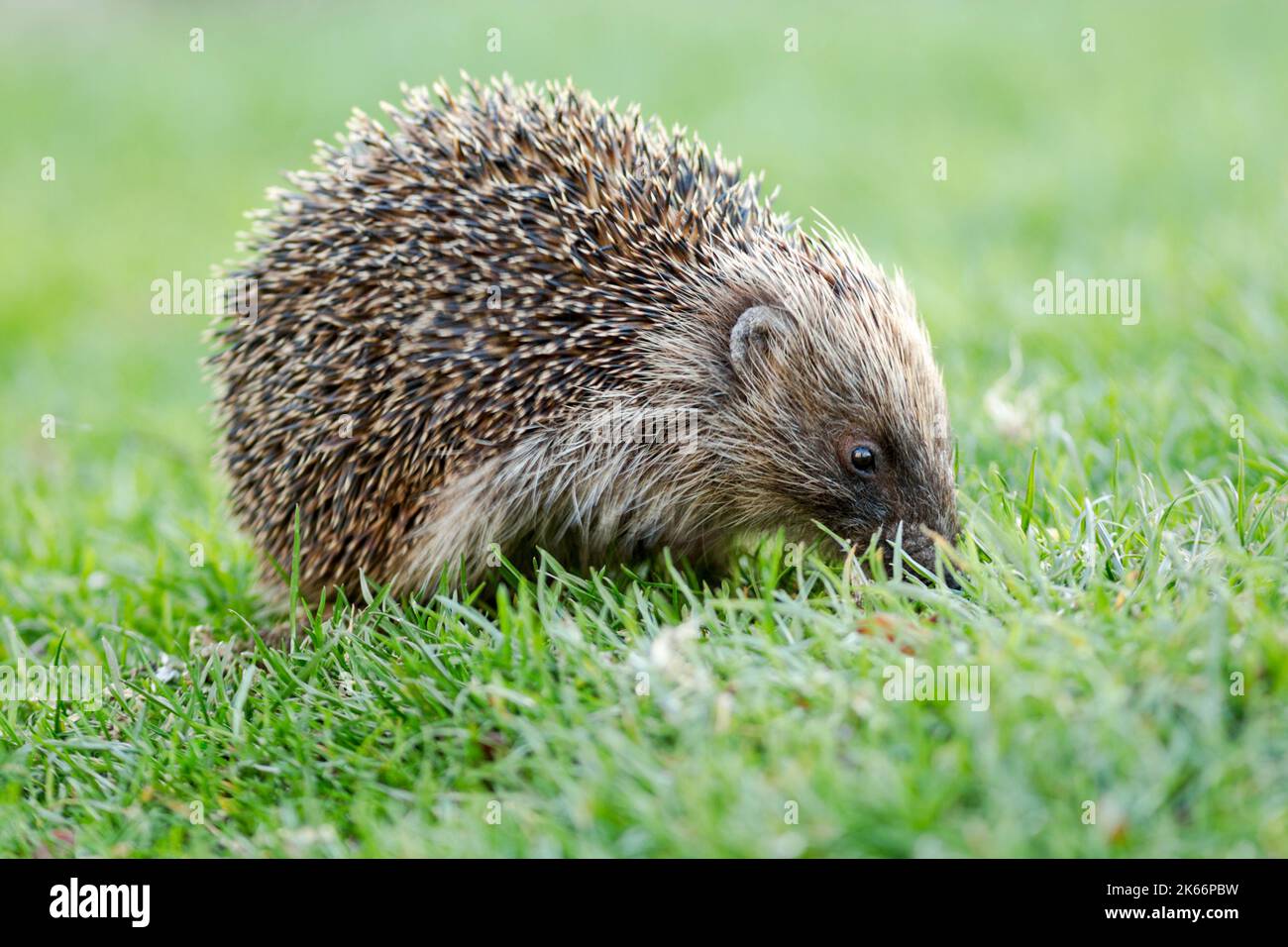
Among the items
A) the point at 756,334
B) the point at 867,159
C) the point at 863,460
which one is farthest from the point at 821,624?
the point at 867,159

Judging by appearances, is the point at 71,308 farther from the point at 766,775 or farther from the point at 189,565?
the point at 766,775

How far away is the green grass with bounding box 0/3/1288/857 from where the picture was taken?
3.53 m

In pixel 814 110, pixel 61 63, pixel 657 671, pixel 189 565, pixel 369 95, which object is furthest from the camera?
pixel 61 63

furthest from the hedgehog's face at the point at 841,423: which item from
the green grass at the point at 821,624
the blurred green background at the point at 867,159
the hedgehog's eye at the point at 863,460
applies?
the blurred green background at the point at 867,159

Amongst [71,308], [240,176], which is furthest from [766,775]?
[240,176]

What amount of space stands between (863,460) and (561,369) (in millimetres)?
1364

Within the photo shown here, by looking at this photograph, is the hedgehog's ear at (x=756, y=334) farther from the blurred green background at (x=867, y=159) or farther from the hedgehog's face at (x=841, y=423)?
the blurred green background at (x=867, y=159)

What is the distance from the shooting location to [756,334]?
5812mm

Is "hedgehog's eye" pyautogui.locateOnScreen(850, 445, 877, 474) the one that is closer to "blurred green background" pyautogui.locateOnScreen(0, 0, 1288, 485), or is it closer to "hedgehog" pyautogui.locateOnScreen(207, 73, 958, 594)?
"hedgehog" pyautogui.locateOnScreen(207, 73, 958, 594)

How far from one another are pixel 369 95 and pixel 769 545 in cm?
1570

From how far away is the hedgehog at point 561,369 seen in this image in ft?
18.5

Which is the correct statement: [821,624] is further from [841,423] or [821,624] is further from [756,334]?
[756,334]

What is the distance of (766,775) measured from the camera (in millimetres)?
3662

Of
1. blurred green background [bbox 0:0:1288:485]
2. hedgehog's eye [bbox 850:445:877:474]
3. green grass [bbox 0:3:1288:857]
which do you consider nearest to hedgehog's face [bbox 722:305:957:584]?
hedgehog's eye [bbox 850:445:877:474]
